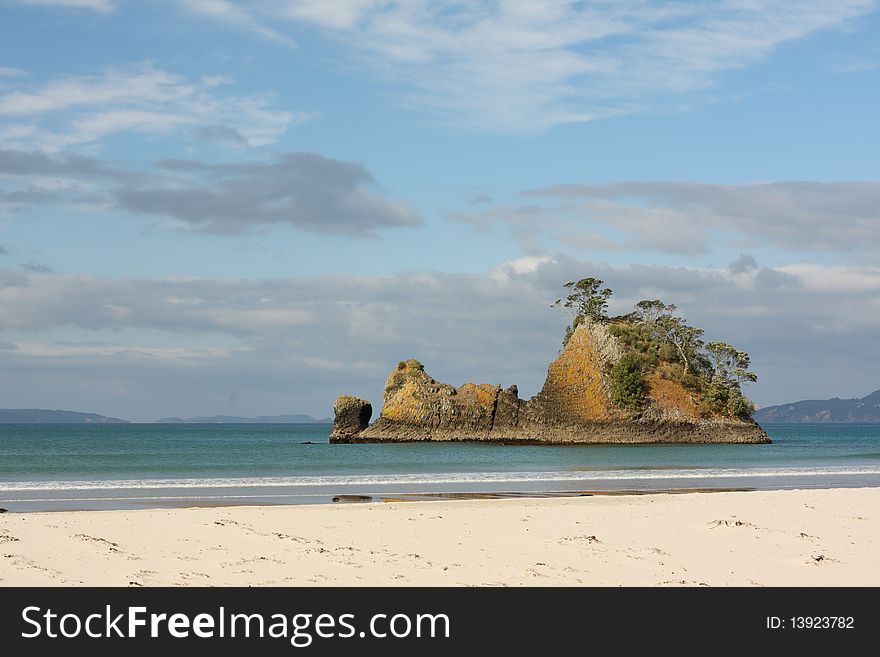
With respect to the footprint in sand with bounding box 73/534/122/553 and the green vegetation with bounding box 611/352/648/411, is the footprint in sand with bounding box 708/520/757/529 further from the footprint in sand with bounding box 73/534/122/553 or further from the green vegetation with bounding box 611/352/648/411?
the green vegetation with bounding box 611/352/648/411

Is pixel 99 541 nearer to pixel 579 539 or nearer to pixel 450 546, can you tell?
pixel 450 546

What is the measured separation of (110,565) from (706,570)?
824 cm

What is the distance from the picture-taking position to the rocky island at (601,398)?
257 ft

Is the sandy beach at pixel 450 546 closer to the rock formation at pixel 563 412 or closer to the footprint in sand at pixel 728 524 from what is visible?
the footprint in sand at pixel 728 524

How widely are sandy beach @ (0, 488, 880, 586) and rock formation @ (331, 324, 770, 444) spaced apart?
57526 millimetres

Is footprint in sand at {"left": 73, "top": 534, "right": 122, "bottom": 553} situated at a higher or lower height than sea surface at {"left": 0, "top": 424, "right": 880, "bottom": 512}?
higher

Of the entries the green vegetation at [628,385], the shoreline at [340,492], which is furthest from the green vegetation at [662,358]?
the shoreline at [340,492]

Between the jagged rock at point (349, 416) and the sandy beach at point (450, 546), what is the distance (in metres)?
68.5

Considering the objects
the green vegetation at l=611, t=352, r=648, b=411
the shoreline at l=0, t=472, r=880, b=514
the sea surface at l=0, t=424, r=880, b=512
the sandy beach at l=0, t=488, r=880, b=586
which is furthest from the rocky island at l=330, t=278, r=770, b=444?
the sandy beach at l=0, t=488, r=880, b=586

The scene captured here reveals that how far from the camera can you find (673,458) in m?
53.5

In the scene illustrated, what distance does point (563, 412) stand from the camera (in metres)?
80.1

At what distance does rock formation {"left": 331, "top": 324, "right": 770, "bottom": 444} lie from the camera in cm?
7819
